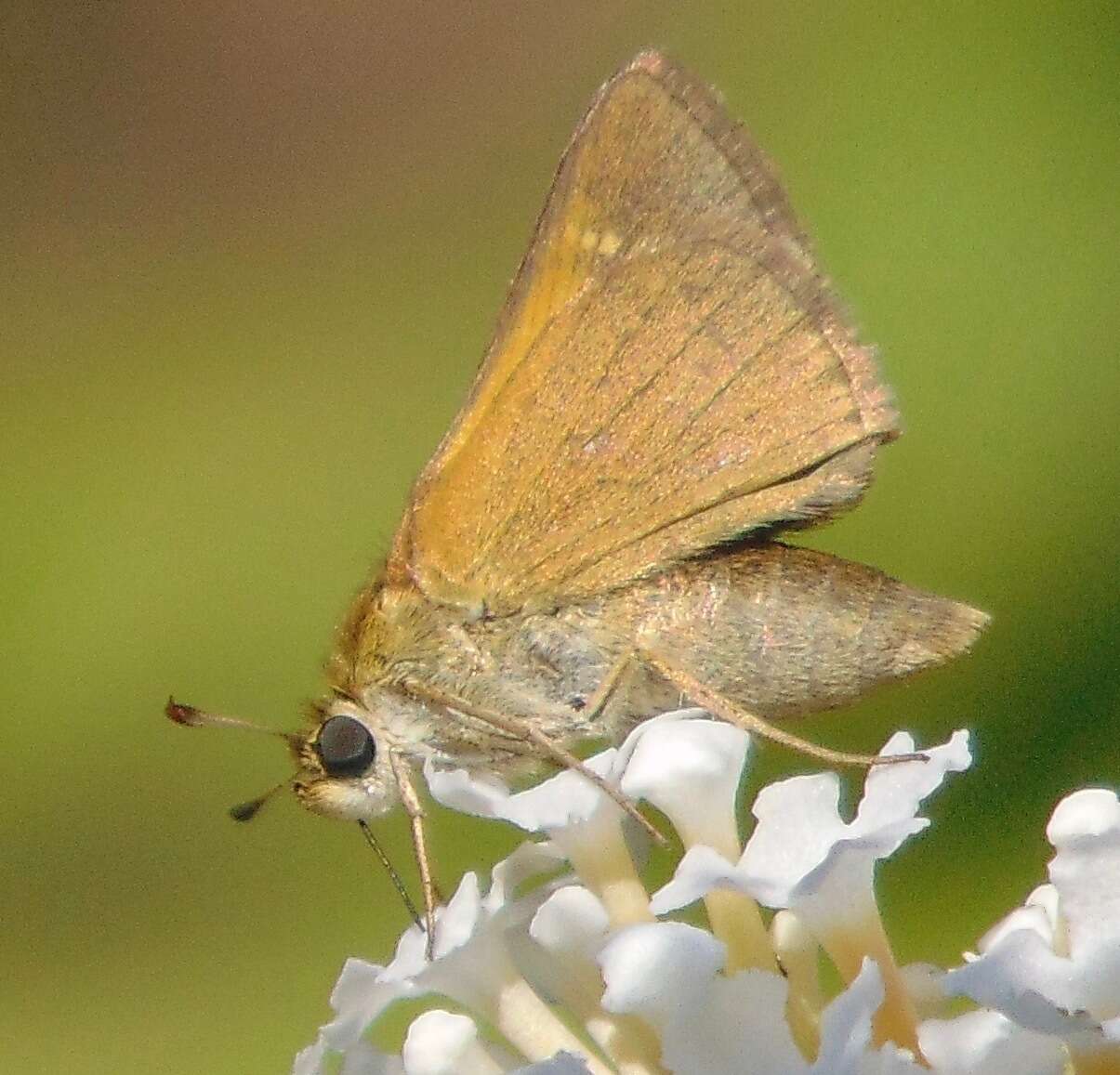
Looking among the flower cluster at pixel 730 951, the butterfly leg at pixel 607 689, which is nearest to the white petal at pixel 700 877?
the flower cluster at pixel 730 951

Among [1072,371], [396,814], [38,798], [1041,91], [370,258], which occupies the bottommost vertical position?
[38,798]

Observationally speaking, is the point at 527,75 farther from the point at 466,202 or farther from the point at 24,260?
the point at 24,260

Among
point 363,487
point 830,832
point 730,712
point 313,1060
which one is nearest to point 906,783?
point 830,832

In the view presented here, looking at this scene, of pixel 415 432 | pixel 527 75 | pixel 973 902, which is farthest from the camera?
pixel 527 75

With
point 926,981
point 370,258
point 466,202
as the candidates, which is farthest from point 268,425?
point 926,981

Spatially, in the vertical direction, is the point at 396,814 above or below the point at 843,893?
below

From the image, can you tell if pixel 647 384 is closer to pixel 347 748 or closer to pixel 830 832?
pixel 347 748

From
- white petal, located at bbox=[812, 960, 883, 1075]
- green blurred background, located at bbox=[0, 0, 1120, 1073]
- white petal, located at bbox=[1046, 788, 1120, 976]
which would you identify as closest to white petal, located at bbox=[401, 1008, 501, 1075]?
white petal, located at bbox=[812, 960, 883, 1075]
